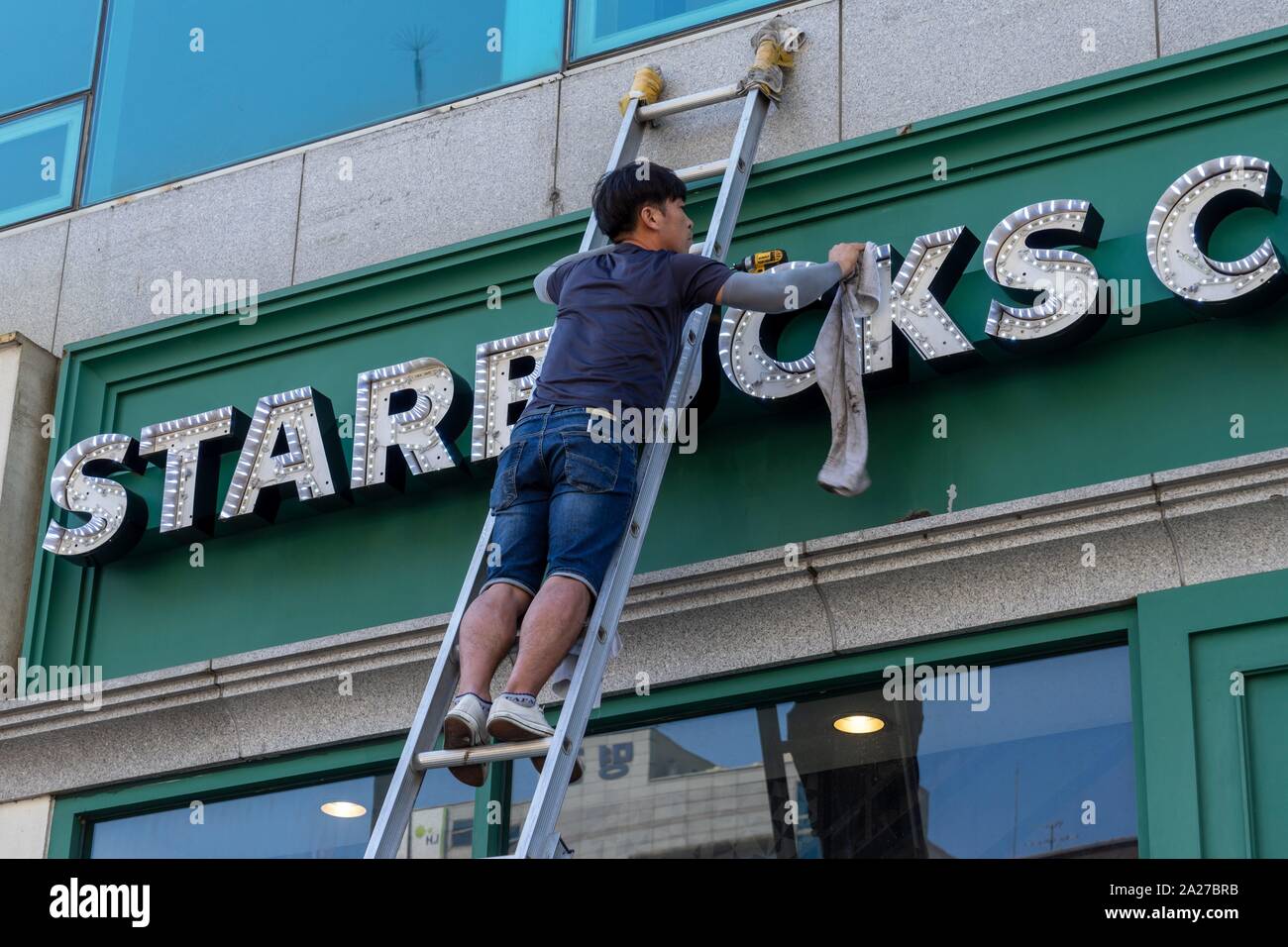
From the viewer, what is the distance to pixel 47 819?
8.77m

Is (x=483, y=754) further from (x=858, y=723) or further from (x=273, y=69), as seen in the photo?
(x=273, y=69)

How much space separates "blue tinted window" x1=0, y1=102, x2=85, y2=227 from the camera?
10570 mm

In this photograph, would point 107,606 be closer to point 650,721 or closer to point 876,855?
point 650,721

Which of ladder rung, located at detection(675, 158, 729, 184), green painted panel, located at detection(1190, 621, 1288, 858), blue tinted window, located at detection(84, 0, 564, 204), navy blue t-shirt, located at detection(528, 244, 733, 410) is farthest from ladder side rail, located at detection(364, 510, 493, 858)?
blue tinted window, located at detection(84, 0, 564, 204)

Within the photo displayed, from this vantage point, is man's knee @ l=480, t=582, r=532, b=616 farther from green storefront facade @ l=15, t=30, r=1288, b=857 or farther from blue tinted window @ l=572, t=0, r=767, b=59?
blue tinted window @ l=572, t=0, r=767, b=59

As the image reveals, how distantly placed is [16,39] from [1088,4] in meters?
5.60

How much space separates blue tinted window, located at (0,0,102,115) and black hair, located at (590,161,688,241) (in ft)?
14.4

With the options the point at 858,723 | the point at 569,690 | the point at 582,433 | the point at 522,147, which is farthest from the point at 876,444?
the point at 522,147

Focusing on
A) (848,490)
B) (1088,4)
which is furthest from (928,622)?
(1088,4)

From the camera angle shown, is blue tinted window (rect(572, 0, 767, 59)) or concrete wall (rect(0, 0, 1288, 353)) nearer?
concrete wall (rect(0, 0, 1288, 353))

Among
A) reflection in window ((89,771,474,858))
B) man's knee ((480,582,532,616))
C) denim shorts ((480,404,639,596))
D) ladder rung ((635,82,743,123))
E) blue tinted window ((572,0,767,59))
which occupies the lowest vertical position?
reflection in window ((89,771,474,858))

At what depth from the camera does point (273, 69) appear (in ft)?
33.6

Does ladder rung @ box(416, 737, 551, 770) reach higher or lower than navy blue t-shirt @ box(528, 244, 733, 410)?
lower

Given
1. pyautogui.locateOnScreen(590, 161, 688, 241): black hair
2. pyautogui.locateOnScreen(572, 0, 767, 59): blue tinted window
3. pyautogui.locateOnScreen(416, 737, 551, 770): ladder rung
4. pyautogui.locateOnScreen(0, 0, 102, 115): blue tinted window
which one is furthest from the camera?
pyautogui.locateOnScreen(0, 0, 102, 115): blue tinted window
